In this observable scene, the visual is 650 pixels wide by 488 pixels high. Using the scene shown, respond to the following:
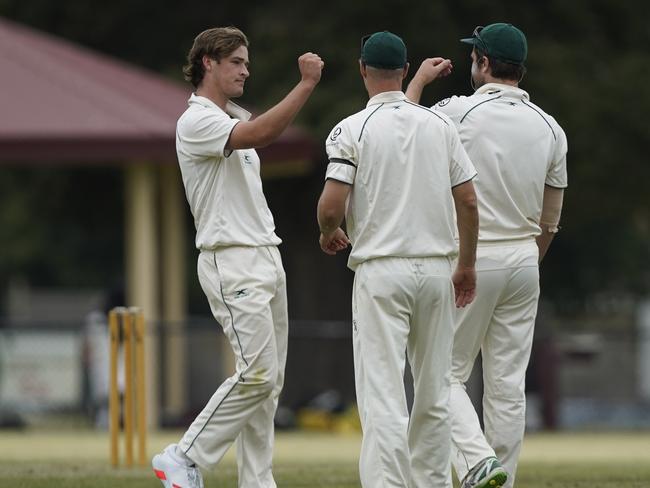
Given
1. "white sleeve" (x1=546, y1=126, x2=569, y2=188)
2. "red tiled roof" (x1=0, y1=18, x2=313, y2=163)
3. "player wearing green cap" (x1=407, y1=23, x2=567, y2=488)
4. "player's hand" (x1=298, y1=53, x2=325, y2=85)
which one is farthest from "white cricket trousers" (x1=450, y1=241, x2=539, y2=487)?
"red tiled roof" (x1=0, y1=18, x2=313, y2=163)

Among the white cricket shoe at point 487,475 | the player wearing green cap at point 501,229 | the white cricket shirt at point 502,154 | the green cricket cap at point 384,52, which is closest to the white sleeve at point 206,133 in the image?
the green cricket cap at point 384,52

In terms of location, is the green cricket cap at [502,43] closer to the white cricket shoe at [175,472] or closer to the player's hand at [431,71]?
the player's hand at [431,71]

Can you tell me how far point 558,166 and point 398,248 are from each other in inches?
50.9

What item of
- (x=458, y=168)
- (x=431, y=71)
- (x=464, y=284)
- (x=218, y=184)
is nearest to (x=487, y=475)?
(x=464, y=284)

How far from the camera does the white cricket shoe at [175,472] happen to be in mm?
7758

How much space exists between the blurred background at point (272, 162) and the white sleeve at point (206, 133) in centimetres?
1105

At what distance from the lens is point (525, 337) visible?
8062 mm

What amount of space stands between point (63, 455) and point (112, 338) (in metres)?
2.80

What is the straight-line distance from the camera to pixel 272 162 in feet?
67.0

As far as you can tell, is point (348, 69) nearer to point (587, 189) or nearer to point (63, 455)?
point (587, 189)

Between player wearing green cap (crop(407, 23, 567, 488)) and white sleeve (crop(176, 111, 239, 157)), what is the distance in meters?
0.91

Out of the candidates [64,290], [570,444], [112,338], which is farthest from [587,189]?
[64,290]

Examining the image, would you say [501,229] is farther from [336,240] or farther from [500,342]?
[336,240]

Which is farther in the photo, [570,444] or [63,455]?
[570,444]
